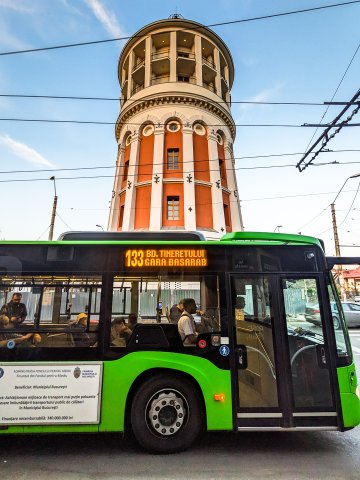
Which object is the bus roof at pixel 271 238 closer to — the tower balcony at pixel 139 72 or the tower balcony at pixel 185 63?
the tower balcony at pixel 185 63

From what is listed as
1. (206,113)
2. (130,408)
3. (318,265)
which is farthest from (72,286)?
(206,113)

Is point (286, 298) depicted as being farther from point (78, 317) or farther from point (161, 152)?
point (161, 152)

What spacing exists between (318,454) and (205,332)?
7.05 ft

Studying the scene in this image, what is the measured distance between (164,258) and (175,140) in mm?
21083

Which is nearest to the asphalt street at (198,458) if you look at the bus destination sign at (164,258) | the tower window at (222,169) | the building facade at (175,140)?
the bus destination sign at (164,258)

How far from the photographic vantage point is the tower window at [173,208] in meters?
22.3

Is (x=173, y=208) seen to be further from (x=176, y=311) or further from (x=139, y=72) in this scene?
(x=176, y=311)

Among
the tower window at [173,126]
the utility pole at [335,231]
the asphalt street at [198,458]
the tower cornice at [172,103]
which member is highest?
the tower cornice at [172,103]

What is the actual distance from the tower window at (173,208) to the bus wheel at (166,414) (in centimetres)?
1858

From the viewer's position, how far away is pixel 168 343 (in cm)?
407

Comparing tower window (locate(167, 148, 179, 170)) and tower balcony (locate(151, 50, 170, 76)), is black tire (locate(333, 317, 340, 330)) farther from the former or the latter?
tower balcony (locate(151, 50, 170, 76))

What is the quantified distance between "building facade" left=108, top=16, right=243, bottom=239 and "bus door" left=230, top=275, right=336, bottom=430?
17.0 m

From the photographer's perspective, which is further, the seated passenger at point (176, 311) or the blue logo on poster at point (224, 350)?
the seated passenger at point (176, 311)

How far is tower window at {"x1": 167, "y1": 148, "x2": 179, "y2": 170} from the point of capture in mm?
23266
